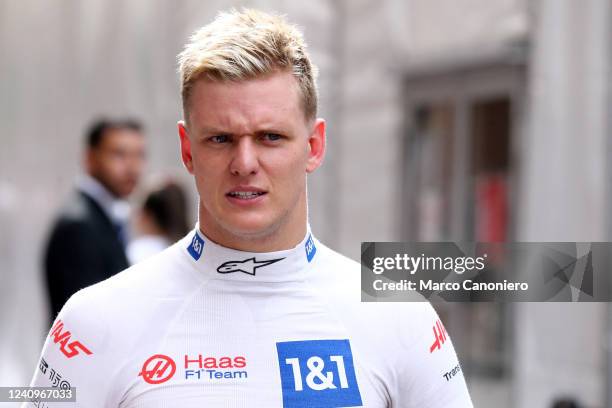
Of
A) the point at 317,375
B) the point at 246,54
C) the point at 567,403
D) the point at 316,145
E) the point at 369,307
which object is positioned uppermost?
the point at 246,54

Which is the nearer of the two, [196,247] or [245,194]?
[245,194]

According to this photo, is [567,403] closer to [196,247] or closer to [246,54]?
[196,247]

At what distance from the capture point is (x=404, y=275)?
3055 millimetres

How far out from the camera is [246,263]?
231cm

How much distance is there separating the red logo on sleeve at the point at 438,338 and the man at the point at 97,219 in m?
2.59

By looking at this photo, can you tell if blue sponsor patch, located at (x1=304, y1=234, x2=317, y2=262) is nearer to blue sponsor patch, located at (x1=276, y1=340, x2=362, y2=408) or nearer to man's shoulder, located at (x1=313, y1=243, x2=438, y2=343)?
man's shoulder, located at (x1=313, y1=243, x2=438, y2=343)

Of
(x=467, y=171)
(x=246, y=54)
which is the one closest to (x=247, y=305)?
(x=246, y=54)

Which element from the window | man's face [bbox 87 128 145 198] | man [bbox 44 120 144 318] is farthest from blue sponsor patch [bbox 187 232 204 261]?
the window

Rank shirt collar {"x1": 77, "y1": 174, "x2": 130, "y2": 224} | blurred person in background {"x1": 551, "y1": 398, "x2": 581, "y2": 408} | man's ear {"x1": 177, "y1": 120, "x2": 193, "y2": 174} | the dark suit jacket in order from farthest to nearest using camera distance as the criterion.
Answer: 1. blurred person in background {"x1": 551, "y1": 398, "x2": 581, "y2": 408}
2. shirt collar {"x1": 77, "y1": 174, "x2": 130, "y2": 224}
3. the dark suit jacket
4. man's ear {"x1": 177, "y1": 120, "x2": 193, "y2": 174}

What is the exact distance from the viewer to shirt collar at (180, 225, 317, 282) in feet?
7.58

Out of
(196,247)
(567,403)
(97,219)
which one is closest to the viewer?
(196,247)

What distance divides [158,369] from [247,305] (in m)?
0.24

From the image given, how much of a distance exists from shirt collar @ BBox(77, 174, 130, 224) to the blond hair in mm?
2765

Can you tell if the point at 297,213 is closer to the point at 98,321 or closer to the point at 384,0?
the point at 98,321
